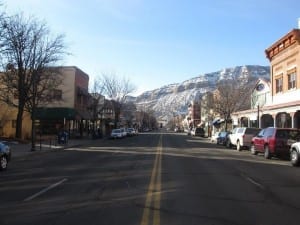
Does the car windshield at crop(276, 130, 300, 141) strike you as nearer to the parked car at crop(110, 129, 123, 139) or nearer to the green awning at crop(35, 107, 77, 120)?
the green awning at crop(35, 107, 77, 120)

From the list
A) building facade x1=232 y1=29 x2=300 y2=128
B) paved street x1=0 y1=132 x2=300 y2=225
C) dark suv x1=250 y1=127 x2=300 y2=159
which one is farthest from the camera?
building facade x1=232 y1=29 x2=300 y2=128

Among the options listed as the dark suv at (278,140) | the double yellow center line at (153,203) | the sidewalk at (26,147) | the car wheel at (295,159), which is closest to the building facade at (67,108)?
the sidewalk at (26,147)

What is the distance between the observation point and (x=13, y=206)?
34.4ft

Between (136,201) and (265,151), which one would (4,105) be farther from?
(136,201)

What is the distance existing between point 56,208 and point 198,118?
166 metres

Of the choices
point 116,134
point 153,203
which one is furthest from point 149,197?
point 116,134

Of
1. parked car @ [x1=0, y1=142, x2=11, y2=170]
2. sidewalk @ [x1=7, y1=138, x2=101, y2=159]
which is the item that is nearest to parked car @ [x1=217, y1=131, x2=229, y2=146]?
sidewalk @ [x1=7, y1=138, x2=101, y2=159]

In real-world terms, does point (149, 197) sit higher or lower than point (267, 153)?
lower

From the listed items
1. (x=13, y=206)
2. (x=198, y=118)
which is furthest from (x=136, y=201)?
(x=198, y=118)

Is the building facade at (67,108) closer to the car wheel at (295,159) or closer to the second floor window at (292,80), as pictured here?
the second floor window at (292,80)

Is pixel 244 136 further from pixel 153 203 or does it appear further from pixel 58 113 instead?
pixel 58 113

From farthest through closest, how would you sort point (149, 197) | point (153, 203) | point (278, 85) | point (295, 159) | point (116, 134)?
1. point (116, 134)
2. point (278, 85)
3. point (295, 159)
4. point (149, 197)
5. point (153, 203)

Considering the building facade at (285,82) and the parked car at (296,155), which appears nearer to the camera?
the parked car at (296,155)

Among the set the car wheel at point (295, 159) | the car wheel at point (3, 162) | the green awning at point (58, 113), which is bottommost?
the car wheel at point (3, 162)
